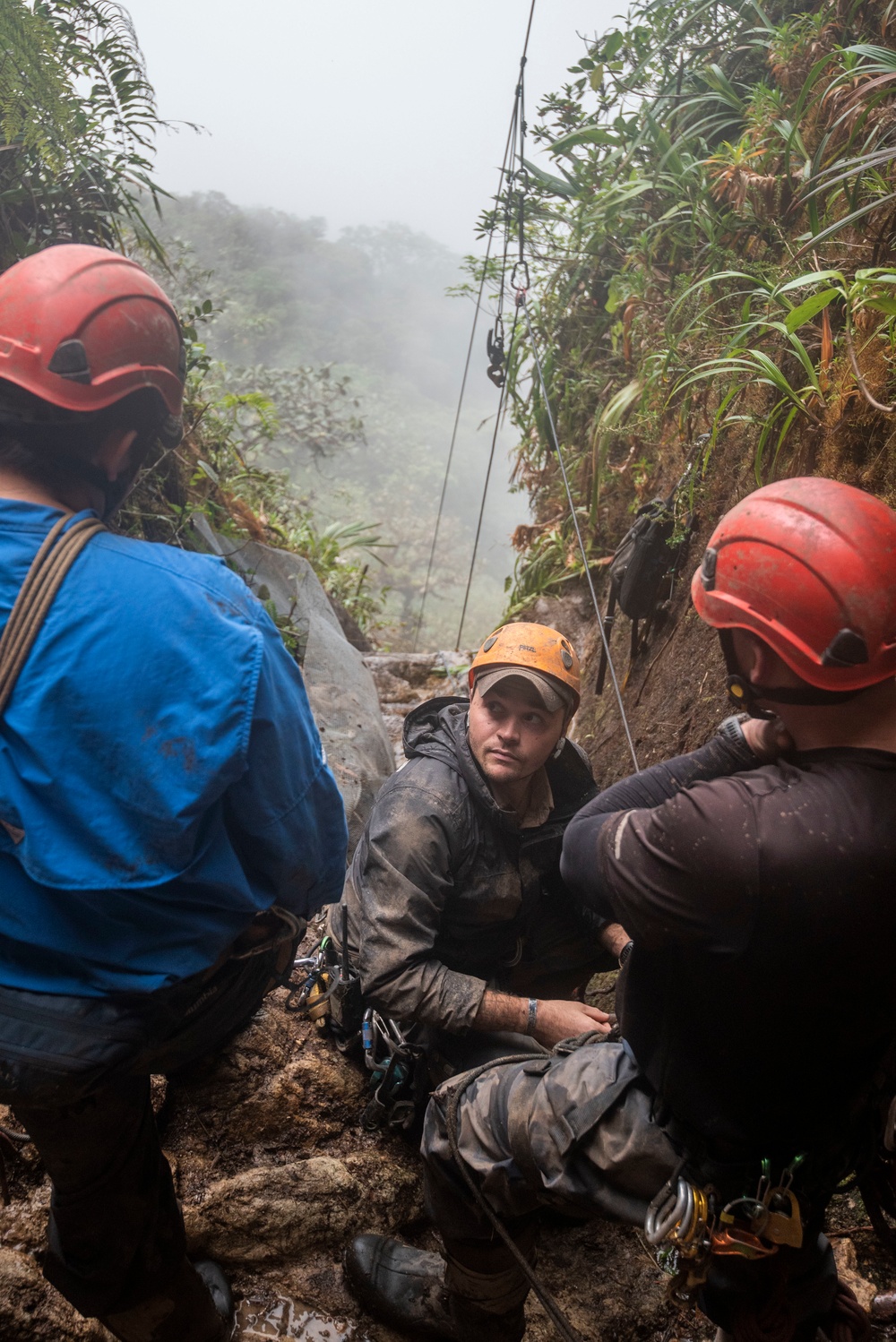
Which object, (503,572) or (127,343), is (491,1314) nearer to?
(127,343)

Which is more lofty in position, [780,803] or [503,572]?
[780,803]

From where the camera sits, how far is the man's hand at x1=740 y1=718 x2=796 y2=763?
1.40m

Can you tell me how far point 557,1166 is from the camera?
1604mm

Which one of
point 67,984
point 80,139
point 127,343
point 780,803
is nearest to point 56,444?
point 127,343

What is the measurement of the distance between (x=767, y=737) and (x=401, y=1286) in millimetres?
1952

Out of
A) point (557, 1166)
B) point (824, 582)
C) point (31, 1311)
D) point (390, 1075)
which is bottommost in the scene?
point (31, 1311)

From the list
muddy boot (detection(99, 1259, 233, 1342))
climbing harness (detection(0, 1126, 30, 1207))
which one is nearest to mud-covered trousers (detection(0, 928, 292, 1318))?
muddy boot (detection(99, 1259, 233, 1342))

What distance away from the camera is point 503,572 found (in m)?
29.8

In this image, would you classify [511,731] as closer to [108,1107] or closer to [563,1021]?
[563,1021]

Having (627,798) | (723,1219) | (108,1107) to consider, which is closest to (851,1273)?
(723,1219)

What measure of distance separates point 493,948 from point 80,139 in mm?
4787

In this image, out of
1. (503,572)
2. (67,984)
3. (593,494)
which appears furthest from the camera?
(503,572)

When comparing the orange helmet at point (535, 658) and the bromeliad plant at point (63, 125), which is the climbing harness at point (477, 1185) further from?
the bromeliad plant at point (63, 125)

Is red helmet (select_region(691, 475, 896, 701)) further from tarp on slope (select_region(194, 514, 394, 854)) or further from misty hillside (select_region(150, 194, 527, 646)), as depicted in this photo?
misty hillside (select_region(150, 194, 527, 646))
